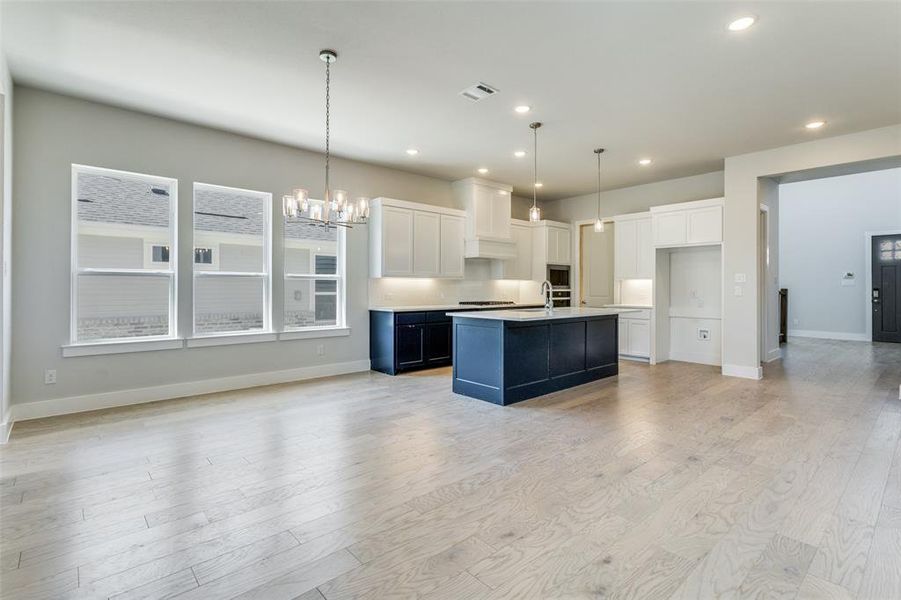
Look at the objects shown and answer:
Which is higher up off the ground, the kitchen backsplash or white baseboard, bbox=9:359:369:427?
the kitchen backsplash

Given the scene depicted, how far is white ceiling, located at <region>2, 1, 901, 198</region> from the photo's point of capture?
2896 millimetres

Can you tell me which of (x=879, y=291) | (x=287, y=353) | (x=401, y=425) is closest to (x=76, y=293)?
(x=287, y=353)

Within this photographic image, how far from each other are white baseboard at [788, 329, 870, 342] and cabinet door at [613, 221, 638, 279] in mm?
5287

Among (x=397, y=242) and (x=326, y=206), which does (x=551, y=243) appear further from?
(x=326, y=206)

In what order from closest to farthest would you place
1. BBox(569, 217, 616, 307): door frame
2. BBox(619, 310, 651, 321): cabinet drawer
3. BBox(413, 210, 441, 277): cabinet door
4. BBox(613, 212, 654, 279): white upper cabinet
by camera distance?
BBox(413, 210, 441, 277): cabinet door → BBox(619, 310, 651, 321): cabinet drawer → BBox(613, 212, 654, 279): white upper cabinet → BBox(569, 217, 616, 307): door frame

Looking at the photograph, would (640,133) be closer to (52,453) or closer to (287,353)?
(287,353)

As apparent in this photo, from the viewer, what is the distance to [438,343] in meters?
6.53

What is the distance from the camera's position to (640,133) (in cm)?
513

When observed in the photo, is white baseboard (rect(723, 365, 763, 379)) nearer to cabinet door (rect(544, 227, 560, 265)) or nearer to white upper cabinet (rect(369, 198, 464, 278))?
cabinet door (rect(544, 227, 560, 265))

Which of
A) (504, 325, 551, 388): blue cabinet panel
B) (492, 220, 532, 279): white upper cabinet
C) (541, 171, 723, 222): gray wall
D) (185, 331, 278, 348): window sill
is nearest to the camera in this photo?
(504, 325, 551, 388): blue cabinet panel

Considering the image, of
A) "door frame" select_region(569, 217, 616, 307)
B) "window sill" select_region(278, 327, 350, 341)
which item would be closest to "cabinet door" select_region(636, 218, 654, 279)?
"door frame" select_region(569, 217, 616, 307)

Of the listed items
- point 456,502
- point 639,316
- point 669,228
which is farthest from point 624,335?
point 456,502

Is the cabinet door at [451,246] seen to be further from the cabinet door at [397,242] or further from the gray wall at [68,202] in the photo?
the gray wall at [68,202]

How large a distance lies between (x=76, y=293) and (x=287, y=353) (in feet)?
7.13
